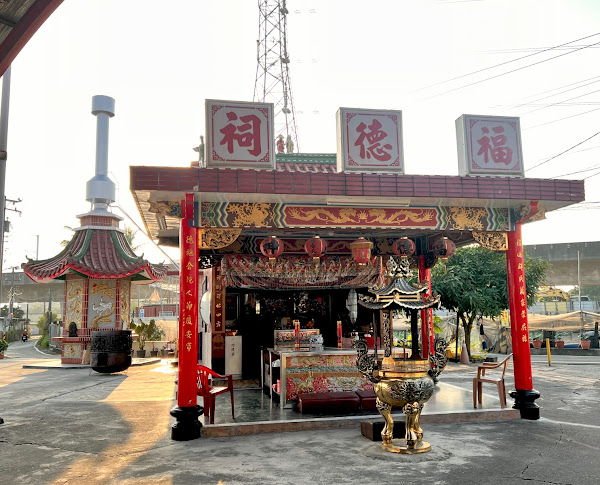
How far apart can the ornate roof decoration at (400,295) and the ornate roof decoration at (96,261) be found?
602 inches

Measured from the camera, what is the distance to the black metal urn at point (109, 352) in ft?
56.5

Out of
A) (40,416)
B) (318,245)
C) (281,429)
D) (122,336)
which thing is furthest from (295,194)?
(122,336)

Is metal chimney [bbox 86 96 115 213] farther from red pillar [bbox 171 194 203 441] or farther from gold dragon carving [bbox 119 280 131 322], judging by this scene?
red pillar [bbox 171 194 203 441]

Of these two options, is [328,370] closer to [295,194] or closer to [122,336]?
[295,194]

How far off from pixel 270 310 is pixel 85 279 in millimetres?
9969

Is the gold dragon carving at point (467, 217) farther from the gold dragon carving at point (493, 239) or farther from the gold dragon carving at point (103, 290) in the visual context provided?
the gold dragon carving at point (103, 290)

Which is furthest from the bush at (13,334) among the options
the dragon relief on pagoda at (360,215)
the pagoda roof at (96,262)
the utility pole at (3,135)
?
the dragon relief on pagoda at (360,215)

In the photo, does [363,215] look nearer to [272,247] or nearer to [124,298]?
[272,247]

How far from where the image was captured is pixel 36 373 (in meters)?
18.2

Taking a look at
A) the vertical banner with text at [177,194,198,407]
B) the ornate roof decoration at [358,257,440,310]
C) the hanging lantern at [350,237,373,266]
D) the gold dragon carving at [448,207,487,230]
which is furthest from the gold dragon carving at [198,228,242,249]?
the gold dragon carving at [448,207,487,230]

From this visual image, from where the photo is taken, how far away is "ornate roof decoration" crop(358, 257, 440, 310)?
282 inches

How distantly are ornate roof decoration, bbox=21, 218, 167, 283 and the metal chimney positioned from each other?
138cm

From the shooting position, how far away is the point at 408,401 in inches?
267

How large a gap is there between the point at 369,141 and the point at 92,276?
50.0 ft
